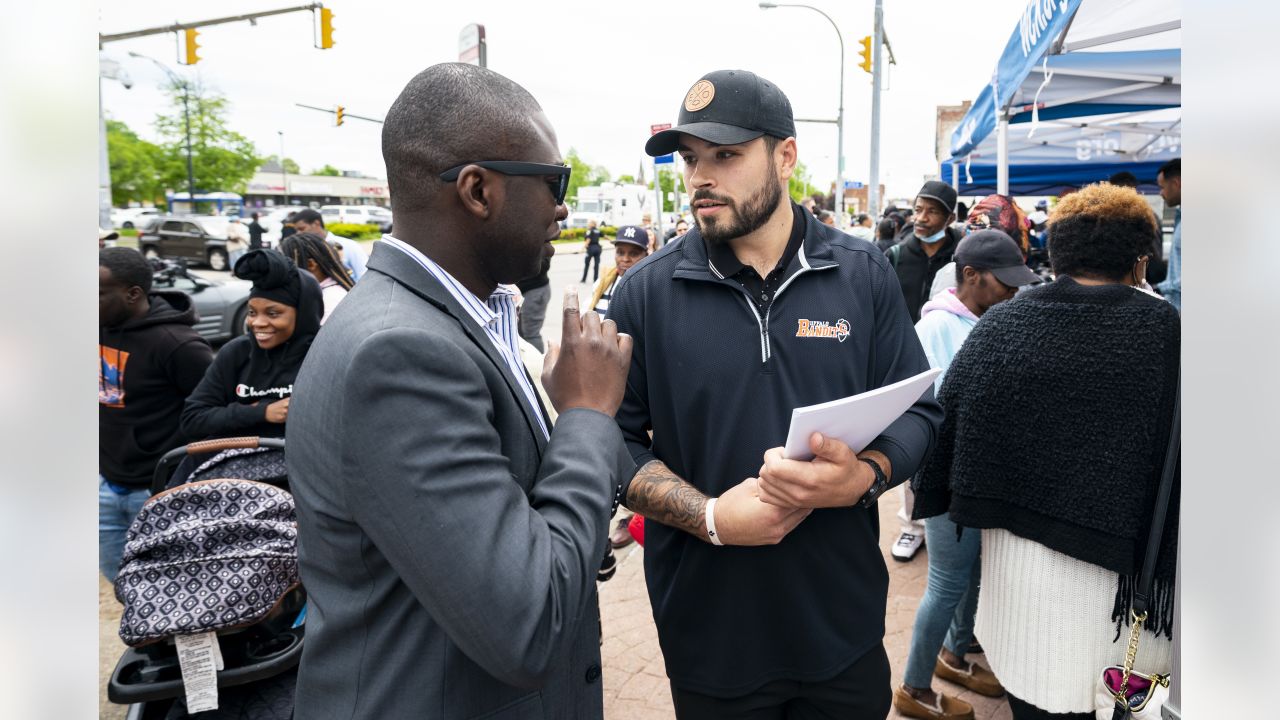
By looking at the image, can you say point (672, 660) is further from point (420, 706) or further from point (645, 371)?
point (420, 706)

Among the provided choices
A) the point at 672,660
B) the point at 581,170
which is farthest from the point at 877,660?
the point at 581,170

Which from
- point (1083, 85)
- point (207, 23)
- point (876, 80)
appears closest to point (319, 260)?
point (1083, 85)

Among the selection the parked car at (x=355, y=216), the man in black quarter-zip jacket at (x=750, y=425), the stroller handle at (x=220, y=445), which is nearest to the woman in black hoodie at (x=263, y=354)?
the stroller handle at (x=220, y=445)

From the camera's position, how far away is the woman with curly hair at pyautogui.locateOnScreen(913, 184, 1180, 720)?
2178 mm

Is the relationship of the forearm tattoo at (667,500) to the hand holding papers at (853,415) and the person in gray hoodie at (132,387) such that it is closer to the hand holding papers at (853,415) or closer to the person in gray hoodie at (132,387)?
the hand holding papers at (853,415)

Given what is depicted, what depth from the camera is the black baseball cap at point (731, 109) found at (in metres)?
2.24

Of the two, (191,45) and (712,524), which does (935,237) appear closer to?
(712,524)

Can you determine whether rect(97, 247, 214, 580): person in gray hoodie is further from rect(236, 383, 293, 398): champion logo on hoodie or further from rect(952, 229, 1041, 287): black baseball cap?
rect(952, 229, 1041, 287): black baseball cap

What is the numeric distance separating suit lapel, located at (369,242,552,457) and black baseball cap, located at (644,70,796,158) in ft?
3.49

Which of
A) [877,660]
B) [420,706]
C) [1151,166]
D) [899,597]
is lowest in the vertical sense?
[899,597]

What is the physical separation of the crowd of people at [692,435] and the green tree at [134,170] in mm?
55766

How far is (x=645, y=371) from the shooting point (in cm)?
229

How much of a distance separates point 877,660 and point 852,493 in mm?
564
